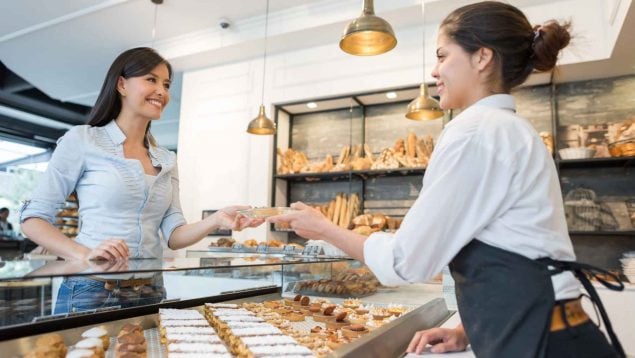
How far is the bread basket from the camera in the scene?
14.1 feet

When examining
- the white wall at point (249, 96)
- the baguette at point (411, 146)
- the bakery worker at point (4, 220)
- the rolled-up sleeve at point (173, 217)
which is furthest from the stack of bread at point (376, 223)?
the bakery worker at point (4, 220)

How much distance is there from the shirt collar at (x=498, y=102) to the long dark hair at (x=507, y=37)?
0.05 metres

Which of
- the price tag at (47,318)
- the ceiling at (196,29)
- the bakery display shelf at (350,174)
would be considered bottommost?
the price tag at (47,318)

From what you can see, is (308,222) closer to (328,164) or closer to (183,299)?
(183,299)

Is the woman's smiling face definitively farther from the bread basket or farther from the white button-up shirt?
the bread basket

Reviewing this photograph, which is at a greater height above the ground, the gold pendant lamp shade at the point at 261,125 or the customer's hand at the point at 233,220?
the gold pendant lamp shade at the point at 261,125

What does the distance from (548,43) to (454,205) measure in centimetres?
50

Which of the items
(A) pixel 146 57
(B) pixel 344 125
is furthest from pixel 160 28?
(A) pixel 146 57

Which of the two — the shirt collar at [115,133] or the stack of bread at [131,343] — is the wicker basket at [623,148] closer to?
the shirt collar at [115,133]

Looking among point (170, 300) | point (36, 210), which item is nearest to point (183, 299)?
point (170, 300)

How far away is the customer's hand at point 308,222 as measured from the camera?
46.1 inches

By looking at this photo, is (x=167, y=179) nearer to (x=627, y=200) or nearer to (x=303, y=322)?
(x=303, y=322)

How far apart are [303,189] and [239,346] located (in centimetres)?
499

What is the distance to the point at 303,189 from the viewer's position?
6078mm
